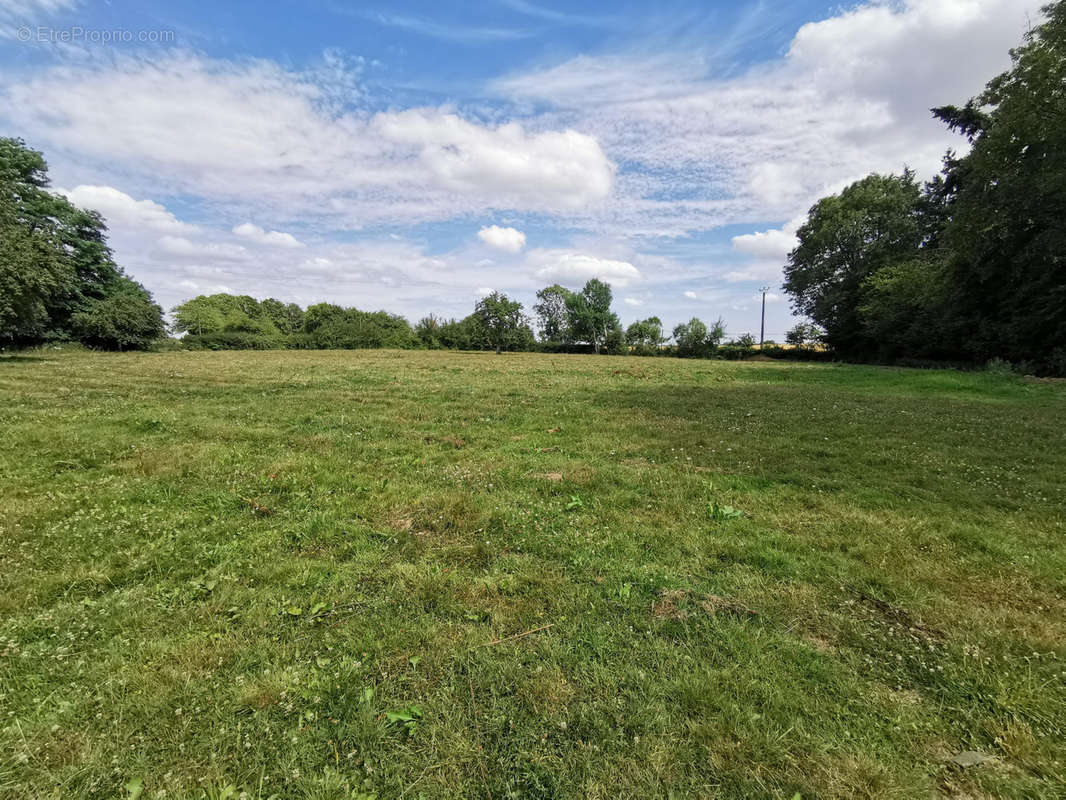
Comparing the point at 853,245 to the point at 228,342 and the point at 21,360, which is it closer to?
the point at 21,360

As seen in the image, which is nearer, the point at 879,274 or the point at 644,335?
the point at 879,274

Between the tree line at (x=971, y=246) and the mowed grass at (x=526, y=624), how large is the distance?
1056 inches

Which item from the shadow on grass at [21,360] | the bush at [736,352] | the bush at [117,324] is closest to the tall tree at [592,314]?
the bush at [736,352]

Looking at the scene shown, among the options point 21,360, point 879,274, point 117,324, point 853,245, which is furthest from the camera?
point 853,245

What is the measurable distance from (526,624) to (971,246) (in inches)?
1532

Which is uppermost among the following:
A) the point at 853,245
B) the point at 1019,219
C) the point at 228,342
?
the point at 853,245

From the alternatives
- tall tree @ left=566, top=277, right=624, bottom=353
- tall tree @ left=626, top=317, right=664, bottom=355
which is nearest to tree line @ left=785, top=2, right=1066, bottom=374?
tall tree @ left=626, top=317, right=664, bottom=355

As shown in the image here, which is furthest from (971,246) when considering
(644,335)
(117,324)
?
(117,324)

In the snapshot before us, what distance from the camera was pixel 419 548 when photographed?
15.5 ft

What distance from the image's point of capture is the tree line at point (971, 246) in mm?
21703

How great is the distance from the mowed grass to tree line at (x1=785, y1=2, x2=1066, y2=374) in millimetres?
26828

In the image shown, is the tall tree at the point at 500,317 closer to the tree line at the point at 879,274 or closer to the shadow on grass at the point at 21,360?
the tree line at the point at 879,274

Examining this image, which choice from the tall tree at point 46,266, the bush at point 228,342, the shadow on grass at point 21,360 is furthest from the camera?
the bush at point 228,342

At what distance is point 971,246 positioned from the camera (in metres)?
27.1
